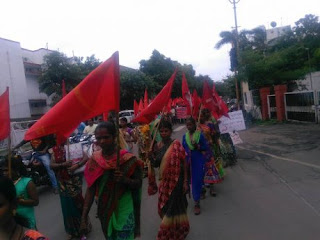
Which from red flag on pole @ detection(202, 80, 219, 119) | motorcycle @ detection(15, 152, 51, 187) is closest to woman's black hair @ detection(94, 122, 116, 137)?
red flag on pole @ detection(202, 80, 219, 119)

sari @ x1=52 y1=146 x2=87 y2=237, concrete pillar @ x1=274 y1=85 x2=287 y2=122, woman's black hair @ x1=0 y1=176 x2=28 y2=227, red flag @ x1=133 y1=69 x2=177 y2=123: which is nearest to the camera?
woman's black hair @ x1=0 y1=176 x2=28 y2=227

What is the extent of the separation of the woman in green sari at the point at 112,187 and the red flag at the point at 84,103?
0.23 m

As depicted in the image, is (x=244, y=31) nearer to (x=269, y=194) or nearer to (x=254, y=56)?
(x=254, y=56)

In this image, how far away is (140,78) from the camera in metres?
36.7

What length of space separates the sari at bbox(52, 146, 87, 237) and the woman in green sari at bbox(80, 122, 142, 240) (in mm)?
1991

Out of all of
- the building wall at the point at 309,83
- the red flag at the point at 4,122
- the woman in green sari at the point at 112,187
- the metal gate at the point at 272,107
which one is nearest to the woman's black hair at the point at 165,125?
the woman in green sari at the point at 112,187

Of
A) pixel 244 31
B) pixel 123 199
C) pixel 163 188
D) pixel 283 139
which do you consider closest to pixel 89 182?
pixel 123 199

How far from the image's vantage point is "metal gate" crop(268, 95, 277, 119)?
23.0 metres

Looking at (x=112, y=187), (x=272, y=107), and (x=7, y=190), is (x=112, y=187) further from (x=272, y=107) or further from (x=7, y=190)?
(x=272, y=107)

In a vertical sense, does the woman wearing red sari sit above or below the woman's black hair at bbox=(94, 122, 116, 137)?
below

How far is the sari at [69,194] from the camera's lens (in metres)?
5.06

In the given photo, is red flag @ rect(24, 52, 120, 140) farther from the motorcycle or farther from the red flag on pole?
the motorcycle

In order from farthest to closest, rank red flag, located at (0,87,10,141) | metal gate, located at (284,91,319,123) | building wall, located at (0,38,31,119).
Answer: building wall, located at (0,38,31,119) < metal gate, located at (284,91,319,123) < red flag, located at (0,87,10,141)

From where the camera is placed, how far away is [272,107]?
2338 centimetres
